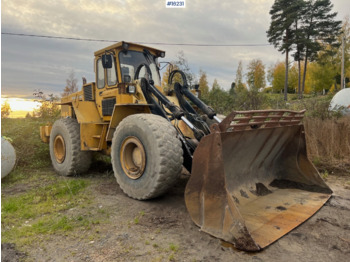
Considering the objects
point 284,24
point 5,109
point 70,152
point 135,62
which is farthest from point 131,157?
point 284,24

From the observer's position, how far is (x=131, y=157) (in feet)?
16.3

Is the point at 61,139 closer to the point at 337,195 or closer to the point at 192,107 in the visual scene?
the point at 192,107

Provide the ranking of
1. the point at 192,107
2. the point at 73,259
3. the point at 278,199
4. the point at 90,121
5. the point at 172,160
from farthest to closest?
the point at 90,121 → the point at 192,107 → the point at 278,199 → the point at 172,160 → the point at 73,259

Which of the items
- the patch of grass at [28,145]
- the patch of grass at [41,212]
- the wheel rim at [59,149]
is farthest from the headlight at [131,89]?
the patch of grass at [28,145]

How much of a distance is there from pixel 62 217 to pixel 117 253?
1.44m

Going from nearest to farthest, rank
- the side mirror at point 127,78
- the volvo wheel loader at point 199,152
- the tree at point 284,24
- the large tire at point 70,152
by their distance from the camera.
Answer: the volvo wheel loader at point 199,152, the side mirror at point 127,78, the large tire at point 70,152, the tree at point 284,24

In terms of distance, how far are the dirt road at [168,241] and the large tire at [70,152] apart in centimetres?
237

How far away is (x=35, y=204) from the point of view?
4.84 m

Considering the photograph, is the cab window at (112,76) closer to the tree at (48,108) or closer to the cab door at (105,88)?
the cab door at (105,88)

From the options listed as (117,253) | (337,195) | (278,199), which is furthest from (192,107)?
(117,253)

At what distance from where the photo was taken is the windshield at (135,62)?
5.93 meters

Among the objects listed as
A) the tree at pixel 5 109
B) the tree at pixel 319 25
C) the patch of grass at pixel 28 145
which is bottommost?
the patch of grass at pixel 28 145

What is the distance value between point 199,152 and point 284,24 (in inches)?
1289

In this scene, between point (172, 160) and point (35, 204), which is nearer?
point (172, 160)
